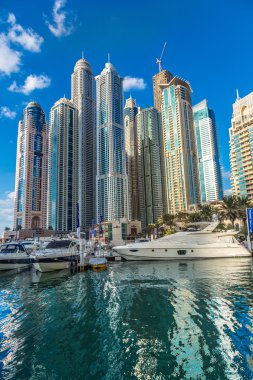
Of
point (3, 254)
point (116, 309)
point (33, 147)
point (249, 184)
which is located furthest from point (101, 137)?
point (116, 309)

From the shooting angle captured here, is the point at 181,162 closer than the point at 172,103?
Yes

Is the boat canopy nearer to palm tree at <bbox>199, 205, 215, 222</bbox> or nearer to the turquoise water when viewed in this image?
the turquoise water

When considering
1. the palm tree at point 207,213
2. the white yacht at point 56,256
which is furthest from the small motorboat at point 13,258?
the palm tree at point 207,213

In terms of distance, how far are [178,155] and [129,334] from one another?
183615mm

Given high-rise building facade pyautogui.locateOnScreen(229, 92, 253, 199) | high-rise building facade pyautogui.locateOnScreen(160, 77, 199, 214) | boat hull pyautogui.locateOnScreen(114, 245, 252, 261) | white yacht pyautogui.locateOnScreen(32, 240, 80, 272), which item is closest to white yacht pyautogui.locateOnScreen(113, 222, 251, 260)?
boat hull pyautogui.locateOnScreen(114, 245, 252, 261)

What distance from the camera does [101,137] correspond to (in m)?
187

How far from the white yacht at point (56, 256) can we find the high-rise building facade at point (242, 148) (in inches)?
4235

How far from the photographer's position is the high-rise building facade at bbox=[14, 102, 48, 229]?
189875 millimetres

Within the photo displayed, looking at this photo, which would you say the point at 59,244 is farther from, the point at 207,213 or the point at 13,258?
the point at 207,213

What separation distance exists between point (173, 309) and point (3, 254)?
3105 cm

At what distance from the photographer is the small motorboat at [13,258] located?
3541 centimetres

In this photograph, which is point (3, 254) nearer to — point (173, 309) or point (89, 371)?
point (173, 309)

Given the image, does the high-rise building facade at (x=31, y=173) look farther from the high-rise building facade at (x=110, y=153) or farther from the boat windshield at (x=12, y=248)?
the boat windshield at (x=12, y=248)

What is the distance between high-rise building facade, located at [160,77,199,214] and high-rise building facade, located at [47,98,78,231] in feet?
258
